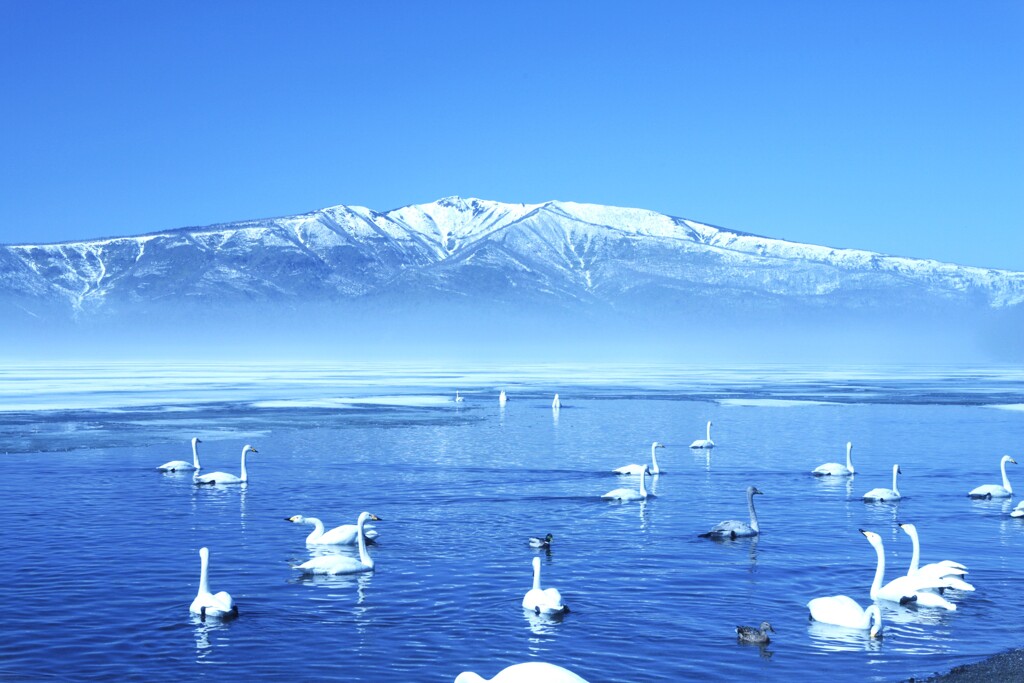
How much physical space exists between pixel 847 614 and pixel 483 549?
770cm

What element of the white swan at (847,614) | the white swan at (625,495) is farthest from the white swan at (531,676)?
the white swan at (625,495)

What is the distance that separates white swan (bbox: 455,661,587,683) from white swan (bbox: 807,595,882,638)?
6.20m

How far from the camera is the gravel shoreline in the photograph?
578 inches

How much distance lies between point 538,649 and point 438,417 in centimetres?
3833

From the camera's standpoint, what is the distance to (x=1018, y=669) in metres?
15.0

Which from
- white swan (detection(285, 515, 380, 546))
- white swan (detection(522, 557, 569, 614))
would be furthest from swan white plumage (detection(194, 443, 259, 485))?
white swan (detection(522, 557, 569, 614))

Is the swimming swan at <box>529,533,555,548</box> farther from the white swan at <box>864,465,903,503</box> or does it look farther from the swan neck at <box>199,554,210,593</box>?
the white swan at <box>864,465,903,503</box>

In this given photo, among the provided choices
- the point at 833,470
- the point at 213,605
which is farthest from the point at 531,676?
the point at 833,470

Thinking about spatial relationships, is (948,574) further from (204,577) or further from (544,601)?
(204,577)

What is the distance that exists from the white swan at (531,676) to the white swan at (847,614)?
20.3 ft

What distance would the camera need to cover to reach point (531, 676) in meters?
12.6

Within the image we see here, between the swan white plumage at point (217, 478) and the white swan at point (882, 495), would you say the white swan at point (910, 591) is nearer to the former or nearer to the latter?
the white swan at point (882, 495)

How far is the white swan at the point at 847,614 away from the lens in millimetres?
17359

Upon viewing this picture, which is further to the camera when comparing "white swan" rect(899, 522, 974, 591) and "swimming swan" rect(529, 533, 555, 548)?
"swimming swan" rect(529, 533, 555, 548)
